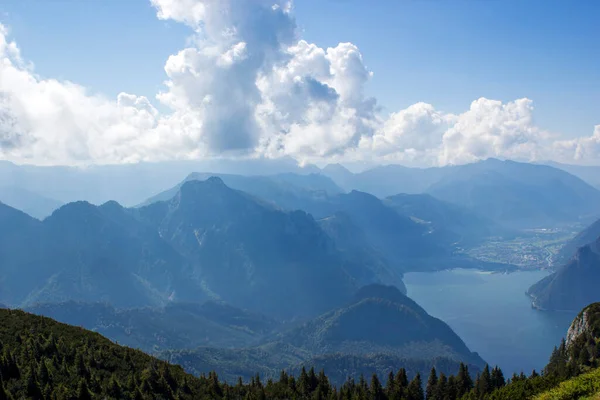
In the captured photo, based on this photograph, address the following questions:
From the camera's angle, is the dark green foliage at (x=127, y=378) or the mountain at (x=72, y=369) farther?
the mountain at (x=72, y=369)

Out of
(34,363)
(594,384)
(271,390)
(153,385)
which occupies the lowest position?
(271,390)

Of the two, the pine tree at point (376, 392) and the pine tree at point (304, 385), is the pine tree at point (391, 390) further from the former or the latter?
the pine tree at point (304, 385)

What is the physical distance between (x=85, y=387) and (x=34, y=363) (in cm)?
1271

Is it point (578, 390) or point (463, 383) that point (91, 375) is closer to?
point (578, 390)

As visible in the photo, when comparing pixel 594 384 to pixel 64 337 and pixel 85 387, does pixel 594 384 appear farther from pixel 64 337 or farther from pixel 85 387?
pixel 64 337

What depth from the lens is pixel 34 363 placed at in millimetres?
75750

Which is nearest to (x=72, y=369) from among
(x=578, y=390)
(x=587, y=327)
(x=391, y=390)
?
(x=391, y=390)

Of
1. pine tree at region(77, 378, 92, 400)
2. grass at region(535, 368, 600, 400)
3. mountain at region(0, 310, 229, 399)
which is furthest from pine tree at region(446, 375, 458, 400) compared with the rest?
pine tree at region(77, 378, 92, 400)

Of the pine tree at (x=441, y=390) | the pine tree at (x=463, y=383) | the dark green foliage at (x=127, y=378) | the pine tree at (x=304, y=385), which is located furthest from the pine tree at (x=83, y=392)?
the pine tree at (x=463, y=383)

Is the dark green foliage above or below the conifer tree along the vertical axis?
above

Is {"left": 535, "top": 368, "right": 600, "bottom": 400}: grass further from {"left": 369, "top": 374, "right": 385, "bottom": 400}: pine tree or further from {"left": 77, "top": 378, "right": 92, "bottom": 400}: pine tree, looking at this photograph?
Answer: {"left": 77, "top": 378, "right": 92, "bottom": 400}: pine tree

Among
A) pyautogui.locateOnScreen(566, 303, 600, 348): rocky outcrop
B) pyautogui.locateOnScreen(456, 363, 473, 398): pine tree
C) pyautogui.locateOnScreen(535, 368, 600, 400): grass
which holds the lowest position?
pyautogui.locateOnScreen(456, 363, 473, 398): pine tree

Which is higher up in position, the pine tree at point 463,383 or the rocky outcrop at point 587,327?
the rocky outcrop at point 587,327

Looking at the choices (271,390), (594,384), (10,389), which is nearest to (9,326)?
(10,389)
